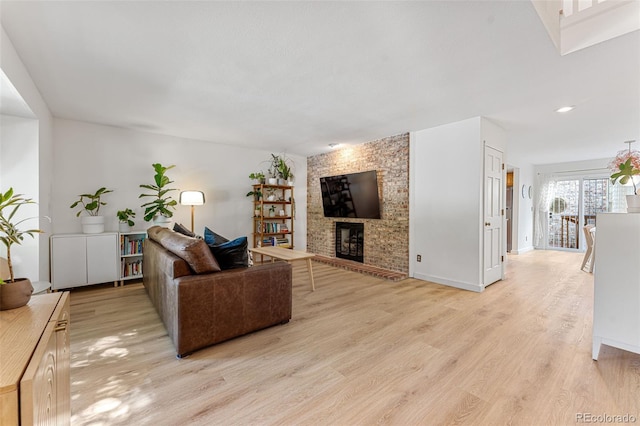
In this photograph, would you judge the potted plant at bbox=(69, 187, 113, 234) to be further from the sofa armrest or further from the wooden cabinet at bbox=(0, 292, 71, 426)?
the wooden cabinet at bbox=(0, 292, 71, 426)

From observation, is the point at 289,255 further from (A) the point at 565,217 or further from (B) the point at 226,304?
(A) the point at 565,217

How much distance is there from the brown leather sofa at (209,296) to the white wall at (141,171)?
2.41 m

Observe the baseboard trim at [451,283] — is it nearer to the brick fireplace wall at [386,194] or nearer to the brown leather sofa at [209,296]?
the brick fireplace wall at [386,194]

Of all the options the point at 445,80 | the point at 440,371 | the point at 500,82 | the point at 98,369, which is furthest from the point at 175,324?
the point at 500,82

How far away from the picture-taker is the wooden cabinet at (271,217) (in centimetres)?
548

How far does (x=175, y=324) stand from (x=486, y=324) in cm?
281

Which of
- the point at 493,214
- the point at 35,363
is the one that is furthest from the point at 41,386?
the point at 493,214

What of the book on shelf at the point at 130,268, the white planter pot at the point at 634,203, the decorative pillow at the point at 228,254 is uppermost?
the white planter pot at the point at 634,203

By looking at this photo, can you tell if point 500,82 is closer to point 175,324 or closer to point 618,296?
point 618,296

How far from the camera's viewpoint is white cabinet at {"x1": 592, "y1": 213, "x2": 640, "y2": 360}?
1.92 metres

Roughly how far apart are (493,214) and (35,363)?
4.62 m

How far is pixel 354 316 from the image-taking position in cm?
280

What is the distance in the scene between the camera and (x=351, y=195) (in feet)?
17.1

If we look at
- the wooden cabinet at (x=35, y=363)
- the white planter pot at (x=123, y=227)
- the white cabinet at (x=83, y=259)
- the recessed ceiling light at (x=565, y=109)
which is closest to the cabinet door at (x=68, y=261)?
the white cabinet at (x=83, y=259)
